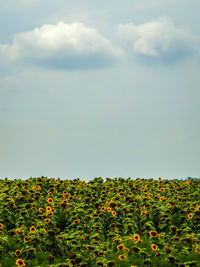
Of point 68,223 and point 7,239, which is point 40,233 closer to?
point 7,239

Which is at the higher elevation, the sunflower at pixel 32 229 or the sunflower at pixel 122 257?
the sunflower at pixel 32 229

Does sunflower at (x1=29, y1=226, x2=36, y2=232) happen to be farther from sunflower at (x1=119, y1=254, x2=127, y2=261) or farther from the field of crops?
sunflower at (x1=119, y1=254, x2=127, y2=261)

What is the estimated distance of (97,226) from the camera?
28.5 feet

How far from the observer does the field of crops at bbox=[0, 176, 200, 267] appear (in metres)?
7.27

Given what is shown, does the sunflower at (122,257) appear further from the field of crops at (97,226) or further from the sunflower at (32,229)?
the sunflower at (32,229)

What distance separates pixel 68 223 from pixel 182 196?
172 inches

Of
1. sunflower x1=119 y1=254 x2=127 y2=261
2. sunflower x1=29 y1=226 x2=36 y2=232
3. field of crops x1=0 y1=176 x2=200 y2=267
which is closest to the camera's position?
sunflower x1=119 y1=254 x2=127 y2=261

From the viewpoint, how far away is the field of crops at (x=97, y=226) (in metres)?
7.27

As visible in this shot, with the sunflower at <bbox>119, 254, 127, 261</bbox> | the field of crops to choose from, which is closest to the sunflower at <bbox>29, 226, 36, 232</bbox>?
the field of crops

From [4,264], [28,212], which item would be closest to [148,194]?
[28,212]

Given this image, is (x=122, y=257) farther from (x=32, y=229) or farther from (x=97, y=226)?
(x=32, y=229)

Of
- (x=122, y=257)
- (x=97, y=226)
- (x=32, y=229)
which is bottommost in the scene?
(x=122, y=257)

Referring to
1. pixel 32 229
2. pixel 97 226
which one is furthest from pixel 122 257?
pixel 32 229

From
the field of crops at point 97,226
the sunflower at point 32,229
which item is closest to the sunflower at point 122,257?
the field of crops at point 97,226
